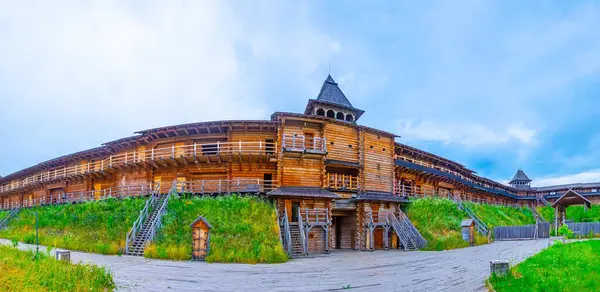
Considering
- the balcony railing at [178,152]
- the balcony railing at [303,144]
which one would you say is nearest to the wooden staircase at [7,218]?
the balcony railing at [178,152]

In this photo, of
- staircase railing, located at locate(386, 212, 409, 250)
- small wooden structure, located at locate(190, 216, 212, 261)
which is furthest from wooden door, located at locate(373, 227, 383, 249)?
small wooden structure, located at locate(190, 216, 212, 261)

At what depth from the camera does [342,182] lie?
33781 mm

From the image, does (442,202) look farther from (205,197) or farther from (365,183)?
(205,197)

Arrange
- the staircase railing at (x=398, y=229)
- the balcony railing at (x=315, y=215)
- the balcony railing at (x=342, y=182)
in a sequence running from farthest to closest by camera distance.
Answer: the balcony railing at (x=342, y=182)
the staircase railing at (x=398, y=229)
the balcony railing at (x=315, y=215)

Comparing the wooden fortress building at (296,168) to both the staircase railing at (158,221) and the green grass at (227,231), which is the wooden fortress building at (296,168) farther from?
the staircase railing at (158,221)

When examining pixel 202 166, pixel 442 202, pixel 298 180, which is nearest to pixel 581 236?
pixel 442 202

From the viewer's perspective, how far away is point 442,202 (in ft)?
119

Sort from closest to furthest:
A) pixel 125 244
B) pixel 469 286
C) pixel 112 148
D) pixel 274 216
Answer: pixel 469 286 < pixel 125 244 < pixel 274 216 < pixel 112 148

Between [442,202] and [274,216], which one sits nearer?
A: [274,216]

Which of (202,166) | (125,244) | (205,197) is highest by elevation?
(202,166)

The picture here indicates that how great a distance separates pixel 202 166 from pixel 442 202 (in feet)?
77.4

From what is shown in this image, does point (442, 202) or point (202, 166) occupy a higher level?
point (202, 166)

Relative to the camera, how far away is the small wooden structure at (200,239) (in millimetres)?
20609

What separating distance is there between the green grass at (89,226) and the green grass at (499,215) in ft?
108
